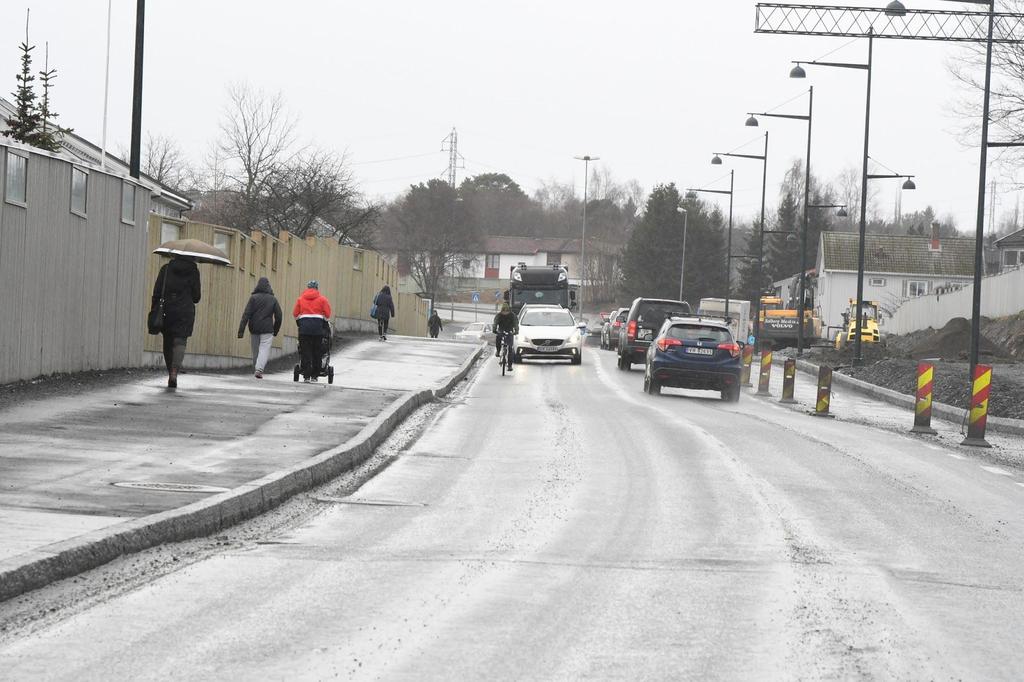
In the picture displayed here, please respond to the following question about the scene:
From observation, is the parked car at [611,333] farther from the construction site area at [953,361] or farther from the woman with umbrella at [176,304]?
the woman with umbrella at [176,304]

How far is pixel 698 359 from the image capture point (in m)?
27.0

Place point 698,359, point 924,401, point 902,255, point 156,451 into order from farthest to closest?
1. point 902,255
2. point 698,359
3. point 924,401
4. point 156,451

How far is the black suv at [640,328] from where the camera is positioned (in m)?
36.6

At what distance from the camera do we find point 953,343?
48.9m

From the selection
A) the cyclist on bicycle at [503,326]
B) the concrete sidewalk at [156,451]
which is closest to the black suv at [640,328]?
the cyclist on bicycle at [503,326]

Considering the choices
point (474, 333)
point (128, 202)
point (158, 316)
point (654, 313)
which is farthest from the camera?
point (474, 333)

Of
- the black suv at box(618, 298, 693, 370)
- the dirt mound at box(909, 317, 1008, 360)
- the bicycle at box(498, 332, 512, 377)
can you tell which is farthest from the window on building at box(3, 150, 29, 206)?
the dirt mound at box(909, 317, 1008, 360)

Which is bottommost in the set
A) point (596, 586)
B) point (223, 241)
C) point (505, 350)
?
point (596, 586)

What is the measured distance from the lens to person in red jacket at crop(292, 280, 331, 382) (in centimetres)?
2309

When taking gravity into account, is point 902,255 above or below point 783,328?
above

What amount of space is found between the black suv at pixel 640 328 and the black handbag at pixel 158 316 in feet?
64.4

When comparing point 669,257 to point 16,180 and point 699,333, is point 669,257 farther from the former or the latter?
point 16,180

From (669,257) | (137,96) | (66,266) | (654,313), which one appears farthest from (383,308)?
(669,257)

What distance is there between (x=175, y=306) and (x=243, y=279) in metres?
8.56
